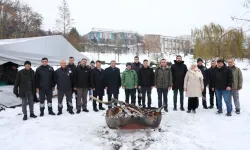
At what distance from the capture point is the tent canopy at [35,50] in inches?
330

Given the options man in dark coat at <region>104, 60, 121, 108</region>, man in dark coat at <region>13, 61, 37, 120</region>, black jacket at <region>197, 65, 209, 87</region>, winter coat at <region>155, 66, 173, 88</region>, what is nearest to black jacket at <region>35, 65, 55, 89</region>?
man in dark coat at <region>13, 61, 37, 120</region>

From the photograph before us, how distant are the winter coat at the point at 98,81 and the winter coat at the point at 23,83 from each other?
187 cm

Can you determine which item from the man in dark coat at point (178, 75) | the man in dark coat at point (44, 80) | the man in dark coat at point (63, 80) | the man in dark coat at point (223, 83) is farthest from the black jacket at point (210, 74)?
the man in dark coat at point (44, 80)

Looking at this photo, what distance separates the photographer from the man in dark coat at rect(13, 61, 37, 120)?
628cm

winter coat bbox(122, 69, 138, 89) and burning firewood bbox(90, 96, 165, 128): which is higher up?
winter coat bbox(122, 69, 138, 89)

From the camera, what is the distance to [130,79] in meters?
7.26

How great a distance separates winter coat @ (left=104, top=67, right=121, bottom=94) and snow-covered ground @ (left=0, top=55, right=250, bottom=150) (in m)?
1.04

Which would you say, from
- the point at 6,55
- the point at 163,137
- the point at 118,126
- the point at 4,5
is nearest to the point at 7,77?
the point at 6,55

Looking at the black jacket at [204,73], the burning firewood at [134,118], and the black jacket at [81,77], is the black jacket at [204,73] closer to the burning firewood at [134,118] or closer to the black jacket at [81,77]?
the burning firewood at [134,118]

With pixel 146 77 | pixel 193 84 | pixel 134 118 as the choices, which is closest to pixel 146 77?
pixel 146 77

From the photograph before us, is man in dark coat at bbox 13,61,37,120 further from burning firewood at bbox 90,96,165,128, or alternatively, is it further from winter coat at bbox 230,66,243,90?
winter coat at bbox 230,66,243,90

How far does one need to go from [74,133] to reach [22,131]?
51.9 inches

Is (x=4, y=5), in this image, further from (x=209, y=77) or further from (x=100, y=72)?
(x=209, y=77)

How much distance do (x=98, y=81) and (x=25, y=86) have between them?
7.24 ft
